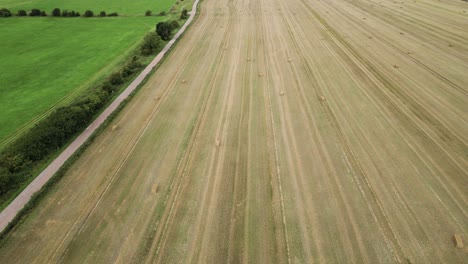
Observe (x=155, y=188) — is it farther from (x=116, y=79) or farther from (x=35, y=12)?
(x=35, y=12)

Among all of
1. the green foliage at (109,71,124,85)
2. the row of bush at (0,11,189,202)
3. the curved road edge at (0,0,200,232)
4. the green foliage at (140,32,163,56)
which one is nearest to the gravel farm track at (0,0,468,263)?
the curved road edge at (0,0,200,232)

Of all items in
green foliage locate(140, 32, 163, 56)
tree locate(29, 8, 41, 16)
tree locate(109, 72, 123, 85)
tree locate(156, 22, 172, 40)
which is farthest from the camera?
tree locate(29, 8, 41, 16)

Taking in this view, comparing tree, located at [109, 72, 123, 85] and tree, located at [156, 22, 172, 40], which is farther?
tree, located at [156, 22, 172, 40]

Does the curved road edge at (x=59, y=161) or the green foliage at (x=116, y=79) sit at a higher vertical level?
the green foliage at (x=116, y=79)

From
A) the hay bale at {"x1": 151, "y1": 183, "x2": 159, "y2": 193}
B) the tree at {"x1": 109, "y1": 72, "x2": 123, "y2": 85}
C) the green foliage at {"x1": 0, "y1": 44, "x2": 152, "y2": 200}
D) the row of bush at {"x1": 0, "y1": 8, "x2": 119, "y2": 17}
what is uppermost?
the row of bush at {"x1": 0, "y1": 8, "x2": 119, "y2": 17}

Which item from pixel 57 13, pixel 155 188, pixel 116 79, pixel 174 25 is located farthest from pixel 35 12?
pixel 155 188

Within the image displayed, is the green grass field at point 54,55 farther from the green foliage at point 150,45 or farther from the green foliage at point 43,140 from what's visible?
the green foliage at point 43,140

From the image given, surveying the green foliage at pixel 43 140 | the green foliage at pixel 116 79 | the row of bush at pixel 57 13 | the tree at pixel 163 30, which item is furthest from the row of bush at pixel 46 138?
the row of bush at pixel 57 13

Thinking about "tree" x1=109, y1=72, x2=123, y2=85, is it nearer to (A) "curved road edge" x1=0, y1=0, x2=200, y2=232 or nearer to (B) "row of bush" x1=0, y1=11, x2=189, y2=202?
Answer: (B) "row of bush" x1=0, y1=11, x2=189, y2=202
